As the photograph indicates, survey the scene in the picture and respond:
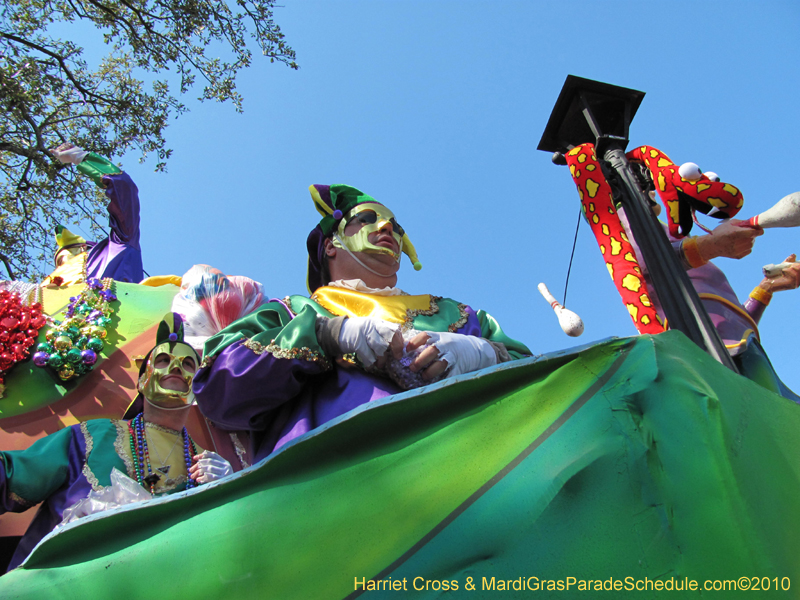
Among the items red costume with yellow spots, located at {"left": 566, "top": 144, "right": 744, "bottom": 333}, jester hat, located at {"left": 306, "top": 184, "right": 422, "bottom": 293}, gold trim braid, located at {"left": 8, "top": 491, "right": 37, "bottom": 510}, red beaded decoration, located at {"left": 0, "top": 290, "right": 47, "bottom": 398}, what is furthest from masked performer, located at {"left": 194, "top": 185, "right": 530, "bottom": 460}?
red beaded decoration, located at {"left": 0, "top": 290, "right": 47, "bottom": 398}

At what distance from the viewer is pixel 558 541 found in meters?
1.23

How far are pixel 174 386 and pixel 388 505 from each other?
259cm

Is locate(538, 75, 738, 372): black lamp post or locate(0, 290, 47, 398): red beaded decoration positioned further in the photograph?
locate(0, 290, 47, 398): red beaded decoration

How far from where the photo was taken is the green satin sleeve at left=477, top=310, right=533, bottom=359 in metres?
2.63

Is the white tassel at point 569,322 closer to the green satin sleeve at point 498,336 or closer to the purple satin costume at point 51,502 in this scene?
the green satin sleeve at point 498,336

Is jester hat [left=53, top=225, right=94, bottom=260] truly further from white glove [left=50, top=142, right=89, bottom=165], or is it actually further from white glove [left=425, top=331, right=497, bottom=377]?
white glove [left=425, top=331, right=497, bottom=377]

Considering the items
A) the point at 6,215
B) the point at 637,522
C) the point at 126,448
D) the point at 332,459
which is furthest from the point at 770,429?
the point at 6,215

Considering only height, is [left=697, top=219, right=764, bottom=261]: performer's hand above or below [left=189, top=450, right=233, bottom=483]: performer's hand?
above

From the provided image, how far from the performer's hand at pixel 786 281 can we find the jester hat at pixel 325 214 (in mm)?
2800

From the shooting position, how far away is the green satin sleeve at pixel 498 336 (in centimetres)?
263

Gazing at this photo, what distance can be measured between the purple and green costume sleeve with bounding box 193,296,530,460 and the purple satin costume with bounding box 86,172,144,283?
305 cm

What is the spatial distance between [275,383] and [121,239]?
3.54m

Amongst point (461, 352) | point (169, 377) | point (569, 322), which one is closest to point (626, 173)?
point (569, 322)

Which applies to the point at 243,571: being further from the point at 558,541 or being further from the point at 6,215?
the point at 6,215
